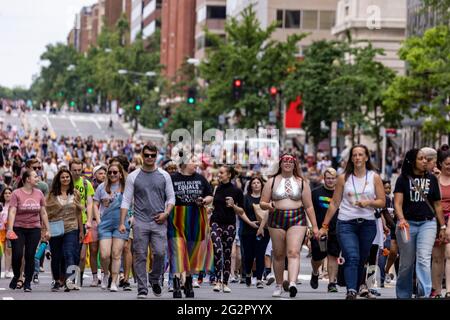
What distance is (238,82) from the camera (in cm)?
6131

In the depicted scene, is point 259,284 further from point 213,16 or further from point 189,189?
point 213,16

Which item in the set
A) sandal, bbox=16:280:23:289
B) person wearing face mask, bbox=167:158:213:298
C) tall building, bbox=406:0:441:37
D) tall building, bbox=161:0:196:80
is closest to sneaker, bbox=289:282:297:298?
person wearing face mask, bbox=167:158:213:298

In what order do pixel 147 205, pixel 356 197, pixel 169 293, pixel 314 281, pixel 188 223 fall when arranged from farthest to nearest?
pixel 314 281 → pixel 169 293 → pixel 188 223 → pixel 147 205 → pixel 356 197

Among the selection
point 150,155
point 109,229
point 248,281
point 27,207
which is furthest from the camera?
point 248,281

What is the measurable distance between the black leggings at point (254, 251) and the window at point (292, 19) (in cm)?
9090

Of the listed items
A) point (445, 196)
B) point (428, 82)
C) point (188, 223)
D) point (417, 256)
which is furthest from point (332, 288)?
point (428, 82)

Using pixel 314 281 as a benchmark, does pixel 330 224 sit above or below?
above

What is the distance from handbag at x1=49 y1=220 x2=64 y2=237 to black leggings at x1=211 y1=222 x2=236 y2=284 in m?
2.08

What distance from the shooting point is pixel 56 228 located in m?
18.5

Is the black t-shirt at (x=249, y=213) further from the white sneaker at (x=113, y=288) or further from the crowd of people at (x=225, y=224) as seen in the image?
the white sneaker at (x=113, y=288)

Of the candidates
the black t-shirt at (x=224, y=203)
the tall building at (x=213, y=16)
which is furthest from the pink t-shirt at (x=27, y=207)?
the tall building at (x=213, y=16)

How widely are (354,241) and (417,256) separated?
0.73 meters

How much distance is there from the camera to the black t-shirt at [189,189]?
17031mm

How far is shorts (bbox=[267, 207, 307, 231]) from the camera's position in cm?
1664
